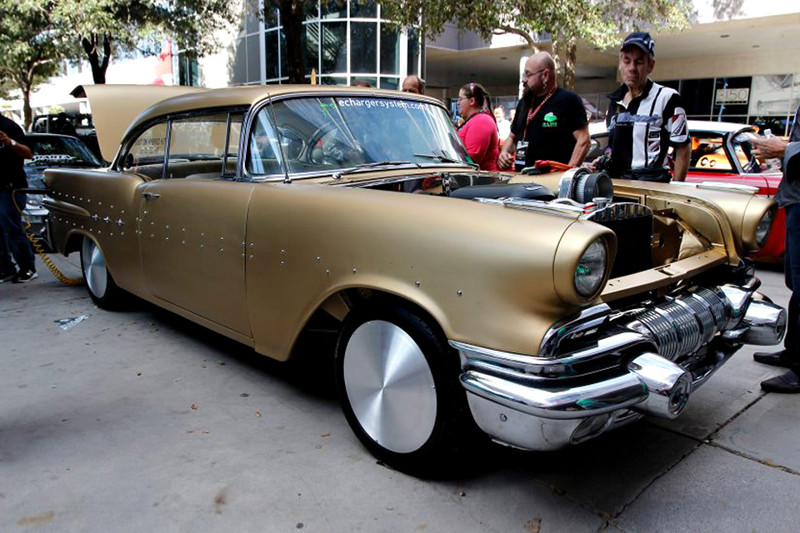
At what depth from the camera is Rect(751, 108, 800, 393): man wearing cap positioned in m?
3.35

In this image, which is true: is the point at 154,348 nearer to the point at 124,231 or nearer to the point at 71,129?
the point at 124,231

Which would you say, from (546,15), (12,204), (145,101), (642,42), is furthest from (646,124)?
(546,15)

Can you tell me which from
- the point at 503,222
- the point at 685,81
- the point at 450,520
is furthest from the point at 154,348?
the point at 685,81

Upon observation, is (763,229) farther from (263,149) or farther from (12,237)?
(12,237)

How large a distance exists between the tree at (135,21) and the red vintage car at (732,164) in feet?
40.4

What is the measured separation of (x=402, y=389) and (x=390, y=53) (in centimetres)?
1818

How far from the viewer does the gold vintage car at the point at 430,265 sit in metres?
2.04

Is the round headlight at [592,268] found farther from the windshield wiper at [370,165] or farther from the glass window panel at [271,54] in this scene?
the glass window panel at [271,54]

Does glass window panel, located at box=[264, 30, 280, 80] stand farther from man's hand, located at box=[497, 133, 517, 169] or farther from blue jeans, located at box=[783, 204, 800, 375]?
blue jeans, located at box=[783, 204, 800, 375]

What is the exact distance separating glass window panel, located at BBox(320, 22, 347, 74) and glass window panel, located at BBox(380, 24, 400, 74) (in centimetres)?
120

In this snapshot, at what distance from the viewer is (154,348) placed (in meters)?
4.14

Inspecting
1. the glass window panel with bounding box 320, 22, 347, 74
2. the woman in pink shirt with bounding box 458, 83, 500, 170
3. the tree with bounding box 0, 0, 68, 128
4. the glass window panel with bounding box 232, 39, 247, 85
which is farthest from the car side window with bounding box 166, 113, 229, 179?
the glass window panel with bounding box 232, 39, 247, 85

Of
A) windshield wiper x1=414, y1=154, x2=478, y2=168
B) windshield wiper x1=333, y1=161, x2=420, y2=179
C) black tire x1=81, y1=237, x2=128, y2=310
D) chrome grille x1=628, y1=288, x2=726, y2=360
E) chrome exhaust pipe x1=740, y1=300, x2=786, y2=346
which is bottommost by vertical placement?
black tire x1=81, y1=237, x2=128, y2=310

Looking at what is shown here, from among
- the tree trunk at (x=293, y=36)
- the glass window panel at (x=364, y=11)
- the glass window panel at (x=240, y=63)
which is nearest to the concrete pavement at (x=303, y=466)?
the tree trunk at (x=293, y=36)
